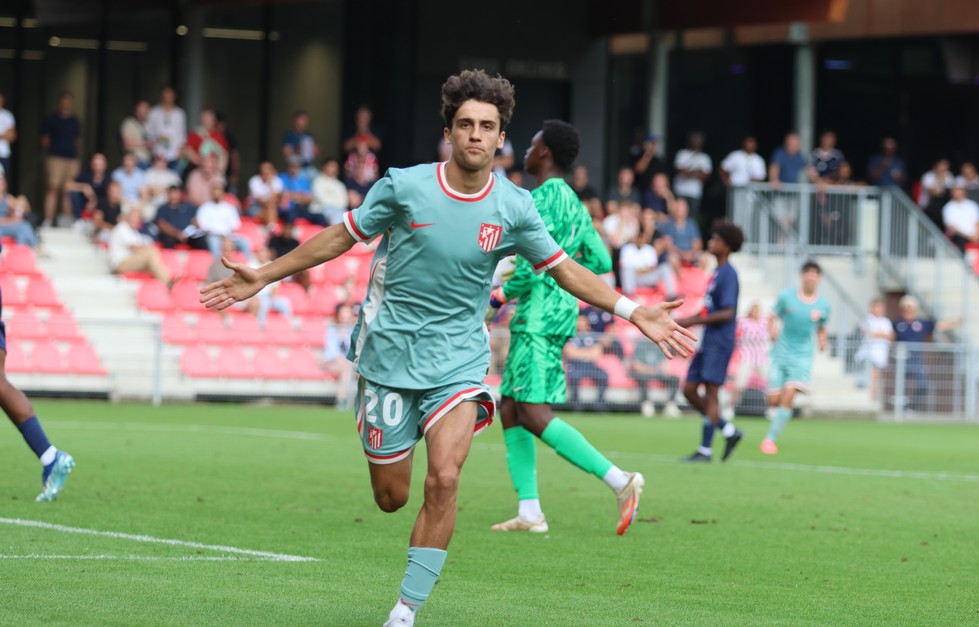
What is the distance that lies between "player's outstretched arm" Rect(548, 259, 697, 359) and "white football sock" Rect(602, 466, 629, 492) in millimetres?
3218

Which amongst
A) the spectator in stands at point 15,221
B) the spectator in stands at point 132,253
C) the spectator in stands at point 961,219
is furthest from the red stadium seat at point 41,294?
the spectator in stands at point 961,219

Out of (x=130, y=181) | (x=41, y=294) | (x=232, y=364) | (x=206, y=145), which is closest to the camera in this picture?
(x=232, y=364)

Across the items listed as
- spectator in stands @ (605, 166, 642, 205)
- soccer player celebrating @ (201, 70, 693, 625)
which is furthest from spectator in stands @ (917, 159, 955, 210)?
soccer player celebrating @ (201, 70, 693, 625)

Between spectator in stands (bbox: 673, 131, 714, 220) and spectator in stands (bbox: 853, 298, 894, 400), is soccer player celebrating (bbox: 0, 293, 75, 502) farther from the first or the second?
spectator in stands (bbox: 673, 131, 714, 220)

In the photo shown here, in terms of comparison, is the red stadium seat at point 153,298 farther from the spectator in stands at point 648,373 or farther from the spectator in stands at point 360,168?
the spectator in stands at point 648,373

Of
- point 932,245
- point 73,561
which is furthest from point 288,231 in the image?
point 73,561

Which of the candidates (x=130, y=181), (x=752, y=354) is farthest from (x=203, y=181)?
(x=752, y=354)

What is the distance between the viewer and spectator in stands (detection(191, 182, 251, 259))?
2402cm

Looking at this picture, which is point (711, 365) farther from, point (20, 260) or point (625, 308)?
point (20, 260)

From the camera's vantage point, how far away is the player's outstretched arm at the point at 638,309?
649 centimetres

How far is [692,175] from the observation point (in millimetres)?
28938

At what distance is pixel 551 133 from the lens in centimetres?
992

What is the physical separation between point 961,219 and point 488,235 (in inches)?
951

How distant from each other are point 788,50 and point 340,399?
49.3ft
